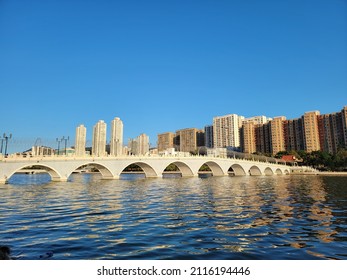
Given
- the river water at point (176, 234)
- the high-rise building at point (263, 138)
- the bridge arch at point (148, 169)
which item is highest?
the high-rise building at point (263, 138)

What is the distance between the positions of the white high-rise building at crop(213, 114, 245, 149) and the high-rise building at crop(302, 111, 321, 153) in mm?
36504

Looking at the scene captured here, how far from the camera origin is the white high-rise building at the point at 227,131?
14438 centimetres

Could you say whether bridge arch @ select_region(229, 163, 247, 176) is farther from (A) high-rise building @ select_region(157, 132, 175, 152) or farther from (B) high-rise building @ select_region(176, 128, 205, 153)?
(A) high-rise building @ select_region(157, 132, 175, 152)

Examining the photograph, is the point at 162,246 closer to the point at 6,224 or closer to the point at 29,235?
the point at 29,235

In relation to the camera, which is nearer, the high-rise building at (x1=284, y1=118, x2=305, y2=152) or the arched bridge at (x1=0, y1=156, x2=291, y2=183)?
the arched bridge at (x1=0, y1=156, x2=291, y2=183)

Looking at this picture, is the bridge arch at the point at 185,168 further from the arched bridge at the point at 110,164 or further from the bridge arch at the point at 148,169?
the bridge arch at the point at 148,169

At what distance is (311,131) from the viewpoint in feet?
374

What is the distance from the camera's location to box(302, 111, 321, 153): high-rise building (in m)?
112

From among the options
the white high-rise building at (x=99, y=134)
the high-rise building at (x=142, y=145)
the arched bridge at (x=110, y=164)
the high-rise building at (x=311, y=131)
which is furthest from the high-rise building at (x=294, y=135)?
the white high-rise building at (x=99, y=134)

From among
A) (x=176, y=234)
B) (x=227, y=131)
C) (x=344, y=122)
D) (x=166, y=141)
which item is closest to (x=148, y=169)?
(x=176, y=234)

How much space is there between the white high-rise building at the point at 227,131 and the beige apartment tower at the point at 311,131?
120 ft

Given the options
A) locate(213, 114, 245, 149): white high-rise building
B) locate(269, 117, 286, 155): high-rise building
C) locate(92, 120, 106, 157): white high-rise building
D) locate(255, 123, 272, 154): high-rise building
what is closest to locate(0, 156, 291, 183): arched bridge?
locate(92, 120, 106, 157): white high-rise building

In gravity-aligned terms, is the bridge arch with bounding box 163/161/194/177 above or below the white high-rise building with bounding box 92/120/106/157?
below
